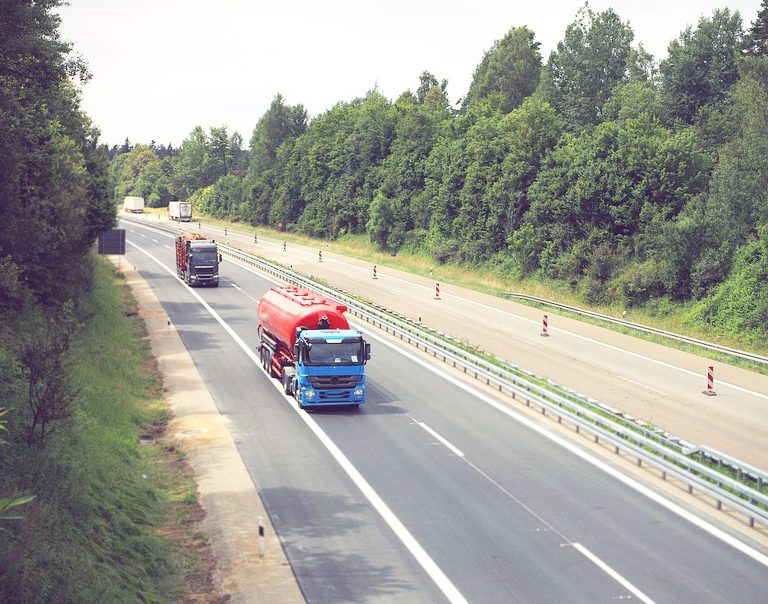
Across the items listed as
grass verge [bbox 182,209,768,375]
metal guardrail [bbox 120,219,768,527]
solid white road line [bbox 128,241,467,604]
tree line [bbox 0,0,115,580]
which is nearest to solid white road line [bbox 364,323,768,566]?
metal guardrail [bbox 120,219,768,527]

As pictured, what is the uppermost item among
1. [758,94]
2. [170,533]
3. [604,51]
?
[604,51]

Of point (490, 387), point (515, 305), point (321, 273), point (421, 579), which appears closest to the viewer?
point (421, 579)

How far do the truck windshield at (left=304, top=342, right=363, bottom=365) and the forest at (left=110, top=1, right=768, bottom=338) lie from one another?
25.5 m

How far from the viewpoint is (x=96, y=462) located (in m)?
18.9

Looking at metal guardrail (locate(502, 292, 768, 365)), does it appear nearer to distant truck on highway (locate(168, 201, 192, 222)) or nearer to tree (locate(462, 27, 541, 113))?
tree (locate(462, 27, 541, 113))

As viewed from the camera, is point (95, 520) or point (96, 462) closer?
point (95, 520)

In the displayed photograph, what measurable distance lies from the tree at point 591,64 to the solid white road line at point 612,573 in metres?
75.8

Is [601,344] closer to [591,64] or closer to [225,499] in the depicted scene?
[225,499]

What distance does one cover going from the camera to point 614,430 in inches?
931

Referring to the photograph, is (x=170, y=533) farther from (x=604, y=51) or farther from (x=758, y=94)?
(x=604, y=51)

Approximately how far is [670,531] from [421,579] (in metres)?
5.88

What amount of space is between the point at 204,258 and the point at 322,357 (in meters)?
34.1

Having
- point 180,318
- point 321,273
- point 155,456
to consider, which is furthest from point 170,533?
point 321,273

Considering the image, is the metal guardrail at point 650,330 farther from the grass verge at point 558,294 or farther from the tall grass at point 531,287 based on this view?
the tall grass at point 531,287
